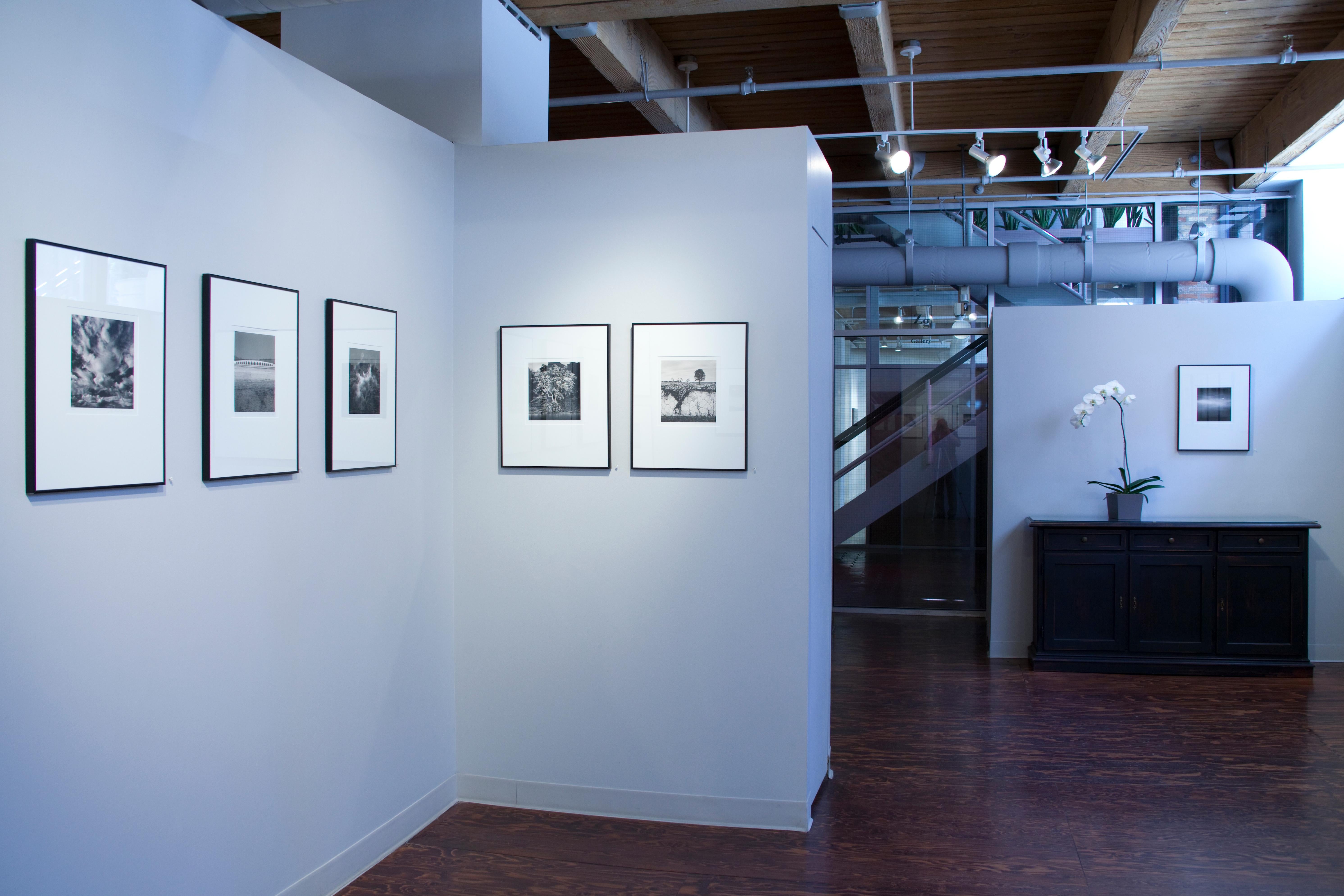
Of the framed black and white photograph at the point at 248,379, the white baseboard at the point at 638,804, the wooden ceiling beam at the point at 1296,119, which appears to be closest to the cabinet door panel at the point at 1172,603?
the wooden ceiling beam at the point at 1296,119

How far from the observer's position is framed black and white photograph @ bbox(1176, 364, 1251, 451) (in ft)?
21.5

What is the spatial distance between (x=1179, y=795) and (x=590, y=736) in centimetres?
264

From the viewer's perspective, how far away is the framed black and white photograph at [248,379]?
8.66ft

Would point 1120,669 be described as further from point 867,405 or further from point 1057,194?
point 1057,194

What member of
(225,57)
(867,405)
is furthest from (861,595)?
(225,57)

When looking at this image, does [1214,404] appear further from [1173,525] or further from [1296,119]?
[1296,119]

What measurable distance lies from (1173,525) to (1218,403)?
1.06 metres

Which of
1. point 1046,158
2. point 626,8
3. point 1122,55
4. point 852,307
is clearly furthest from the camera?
point 852,307

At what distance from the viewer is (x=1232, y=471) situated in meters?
6.59

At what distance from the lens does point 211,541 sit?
105 inches

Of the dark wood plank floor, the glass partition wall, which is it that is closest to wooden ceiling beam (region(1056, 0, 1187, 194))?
the glass partition wall

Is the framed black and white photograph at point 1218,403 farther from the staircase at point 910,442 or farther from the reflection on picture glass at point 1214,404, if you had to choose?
the staircase at point 910,442

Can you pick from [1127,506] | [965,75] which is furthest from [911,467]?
[965,75]

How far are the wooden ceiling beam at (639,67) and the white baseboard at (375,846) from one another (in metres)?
3.74
